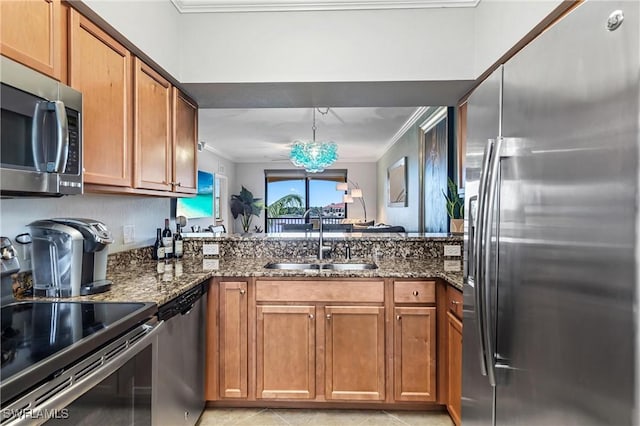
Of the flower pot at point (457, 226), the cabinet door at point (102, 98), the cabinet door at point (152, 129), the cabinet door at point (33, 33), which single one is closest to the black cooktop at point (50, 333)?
the cabinet door at point (102, 98)

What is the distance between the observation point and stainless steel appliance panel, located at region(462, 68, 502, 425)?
1305 mm

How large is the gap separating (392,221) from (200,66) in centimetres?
569

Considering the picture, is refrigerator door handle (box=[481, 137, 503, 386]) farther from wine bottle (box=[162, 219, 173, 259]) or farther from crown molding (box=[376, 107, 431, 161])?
crown molding (box=[376, 107, 431, 161])

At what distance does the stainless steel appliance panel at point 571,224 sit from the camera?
75 centimetres

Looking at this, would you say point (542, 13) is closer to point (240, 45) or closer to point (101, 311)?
point (240, 45)

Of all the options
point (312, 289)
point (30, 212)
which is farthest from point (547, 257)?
point (30, 212)

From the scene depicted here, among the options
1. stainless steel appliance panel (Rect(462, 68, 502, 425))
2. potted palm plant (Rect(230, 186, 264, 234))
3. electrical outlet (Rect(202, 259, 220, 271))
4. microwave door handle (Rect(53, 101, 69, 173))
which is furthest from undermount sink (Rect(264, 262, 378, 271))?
potted palm plant (Rect(230, 186, 264, 234))

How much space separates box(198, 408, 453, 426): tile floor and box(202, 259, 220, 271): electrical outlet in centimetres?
88

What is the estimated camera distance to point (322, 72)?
2.22m

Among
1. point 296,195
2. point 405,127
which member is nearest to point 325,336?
point 405,127

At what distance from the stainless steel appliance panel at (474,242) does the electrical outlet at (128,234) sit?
209 cm

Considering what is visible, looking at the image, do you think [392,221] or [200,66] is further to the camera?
[392,221]

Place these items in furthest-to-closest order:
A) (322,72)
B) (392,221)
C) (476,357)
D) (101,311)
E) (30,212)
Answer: (392,221) → (322,72) → (30,212) → (476,357) → (101,311)

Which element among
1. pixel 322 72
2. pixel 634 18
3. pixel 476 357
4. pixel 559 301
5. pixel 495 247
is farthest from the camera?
pixel 322 72
